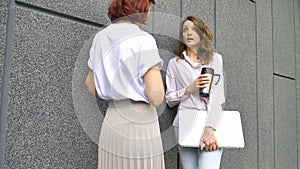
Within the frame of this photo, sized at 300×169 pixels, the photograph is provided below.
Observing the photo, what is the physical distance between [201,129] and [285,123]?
106 inches

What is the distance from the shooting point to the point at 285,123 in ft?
14.6

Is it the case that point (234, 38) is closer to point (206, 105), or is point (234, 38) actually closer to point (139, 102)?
point (206, 105)

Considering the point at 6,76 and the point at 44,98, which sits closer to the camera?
the point at 6,76

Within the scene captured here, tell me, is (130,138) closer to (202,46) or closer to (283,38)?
(202,46)

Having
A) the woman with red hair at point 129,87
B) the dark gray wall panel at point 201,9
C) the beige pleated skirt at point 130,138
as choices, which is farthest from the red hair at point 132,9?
the dark gray wall panel at point 201,9

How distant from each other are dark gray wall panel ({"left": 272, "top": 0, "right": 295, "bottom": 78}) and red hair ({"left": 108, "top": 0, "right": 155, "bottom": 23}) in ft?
10.1

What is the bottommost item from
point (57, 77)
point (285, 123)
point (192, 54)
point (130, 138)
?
point (285, 123)

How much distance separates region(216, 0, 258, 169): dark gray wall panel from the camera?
10.8ft

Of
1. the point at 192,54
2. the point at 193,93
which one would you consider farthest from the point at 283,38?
the point at 193,93

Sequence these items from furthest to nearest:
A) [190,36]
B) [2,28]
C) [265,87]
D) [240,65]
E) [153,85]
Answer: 1. [265,87]
2. [240,65]
3. [190,36]
4. [2,28]
5. [153,85]

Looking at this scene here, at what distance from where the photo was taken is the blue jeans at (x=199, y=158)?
83.2 inches

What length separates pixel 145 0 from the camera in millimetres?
1488

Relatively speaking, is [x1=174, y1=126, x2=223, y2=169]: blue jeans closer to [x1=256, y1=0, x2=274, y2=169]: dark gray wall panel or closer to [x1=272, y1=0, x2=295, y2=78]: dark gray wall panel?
[x1=256, y1=0, x2=274, y2=169]: dark gray wall panel

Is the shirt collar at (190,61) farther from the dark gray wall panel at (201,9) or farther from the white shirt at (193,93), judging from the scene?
the dark gray wall panel at (201,9)
